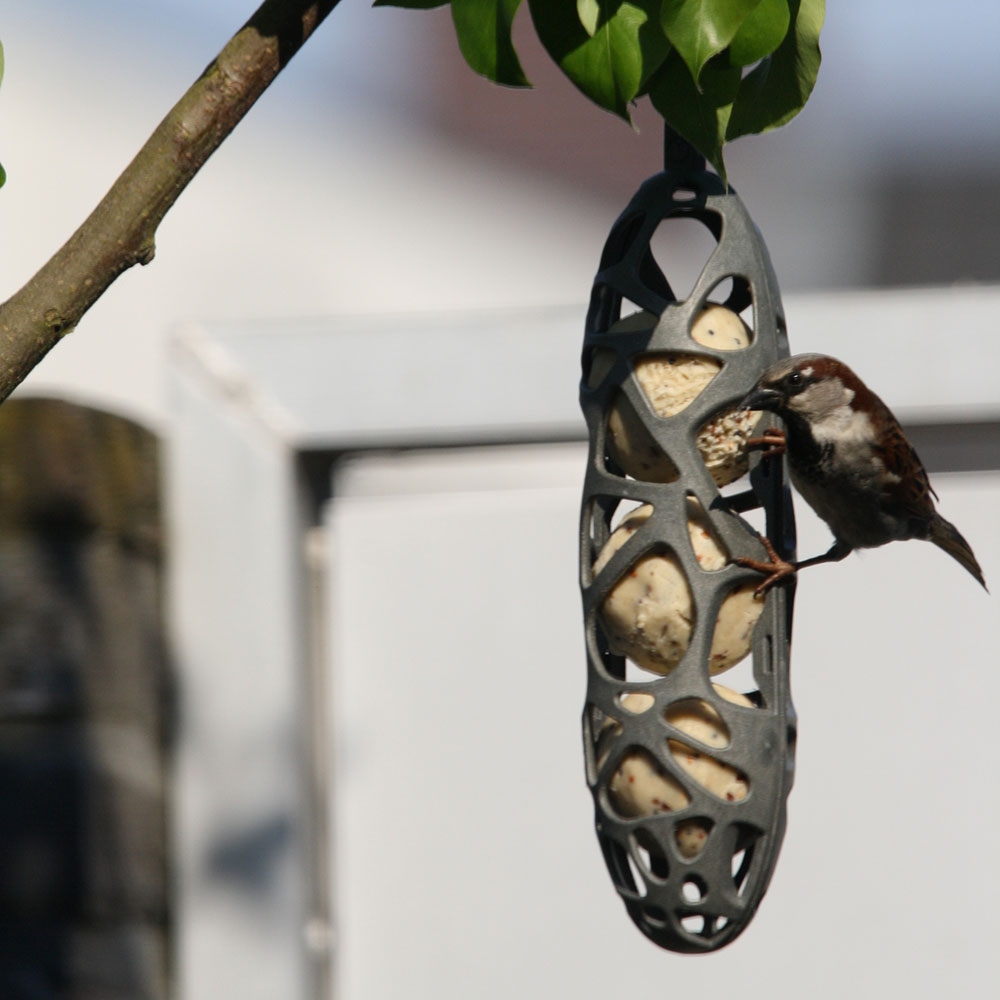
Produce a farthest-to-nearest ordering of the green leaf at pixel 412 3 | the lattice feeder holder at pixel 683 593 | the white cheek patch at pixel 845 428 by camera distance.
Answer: the white cheek patch at pixel 845 428 < the lattice feeder holder at pixel 683 593 < the green leaf at pixel 412 3

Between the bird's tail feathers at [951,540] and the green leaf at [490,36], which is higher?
the green leaf at [490,36]

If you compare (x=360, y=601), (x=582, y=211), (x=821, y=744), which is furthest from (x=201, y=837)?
(x=582, y=211)

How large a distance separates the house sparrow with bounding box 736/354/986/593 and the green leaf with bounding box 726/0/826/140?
0.32m

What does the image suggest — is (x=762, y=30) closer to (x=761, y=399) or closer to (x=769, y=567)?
(x=761, y=399)

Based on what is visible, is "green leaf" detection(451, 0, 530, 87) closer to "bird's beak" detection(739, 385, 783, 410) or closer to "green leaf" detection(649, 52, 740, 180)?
"green leaf" detection(649, 52, 740, 180)

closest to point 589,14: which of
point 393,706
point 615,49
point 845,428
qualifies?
point 615,49

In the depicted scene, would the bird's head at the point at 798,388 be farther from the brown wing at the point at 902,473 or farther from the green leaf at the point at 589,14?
the green leaf at the point at 589,14

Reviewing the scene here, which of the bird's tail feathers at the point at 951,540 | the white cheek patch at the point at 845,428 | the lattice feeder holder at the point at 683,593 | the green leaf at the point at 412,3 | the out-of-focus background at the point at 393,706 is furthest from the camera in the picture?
the out-of-focus background at the point at 393,706

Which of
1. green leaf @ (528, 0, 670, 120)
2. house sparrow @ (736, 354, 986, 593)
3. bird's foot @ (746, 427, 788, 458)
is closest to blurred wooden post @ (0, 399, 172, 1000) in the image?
house sparrow @ (736, 354, 986, 593)

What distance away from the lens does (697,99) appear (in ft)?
3.60

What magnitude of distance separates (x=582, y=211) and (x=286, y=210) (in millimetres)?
769

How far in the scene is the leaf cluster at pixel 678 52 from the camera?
0.97 m

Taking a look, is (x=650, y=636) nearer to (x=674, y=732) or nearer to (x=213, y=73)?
(x=674, y=732)

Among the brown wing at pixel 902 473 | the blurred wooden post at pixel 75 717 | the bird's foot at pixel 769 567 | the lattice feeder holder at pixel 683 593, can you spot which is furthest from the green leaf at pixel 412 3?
the blurred wooden post at pixel 75 717
